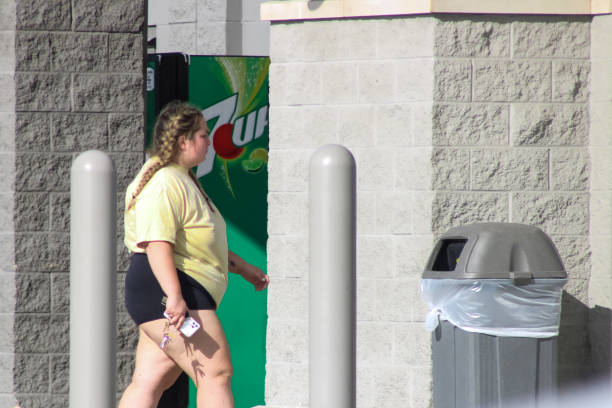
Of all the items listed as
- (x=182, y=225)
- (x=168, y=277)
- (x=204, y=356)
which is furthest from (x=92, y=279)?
(x=204, y=356)

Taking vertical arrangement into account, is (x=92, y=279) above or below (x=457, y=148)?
below

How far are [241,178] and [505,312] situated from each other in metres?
2.27

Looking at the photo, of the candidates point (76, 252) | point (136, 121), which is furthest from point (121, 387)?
point (76, 252)

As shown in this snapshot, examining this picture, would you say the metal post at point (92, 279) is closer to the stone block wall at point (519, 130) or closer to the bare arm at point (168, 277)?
the bare arm at point (168, 277)

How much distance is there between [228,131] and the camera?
231 inches

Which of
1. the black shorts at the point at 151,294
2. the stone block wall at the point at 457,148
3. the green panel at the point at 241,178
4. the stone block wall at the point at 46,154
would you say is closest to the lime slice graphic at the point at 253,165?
the green panel at the point at 241,178

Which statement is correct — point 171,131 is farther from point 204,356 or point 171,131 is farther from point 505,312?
point 505,312

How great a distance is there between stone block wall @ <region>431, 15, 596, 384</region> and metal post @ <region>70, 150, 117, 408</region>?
2.31 metres

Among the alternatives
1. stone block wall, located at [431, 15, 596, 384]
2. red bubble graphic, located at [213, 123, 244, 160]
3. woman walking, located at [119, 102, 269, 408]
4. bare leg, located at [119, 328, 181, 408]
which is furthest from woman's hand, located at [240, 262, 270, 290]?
red bubble graphic, located at [213, 123, 244, 160]

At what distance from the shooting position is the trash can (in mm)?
4180

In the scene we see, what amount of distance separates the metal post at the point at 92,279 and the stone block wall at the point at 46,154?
206 centimetres

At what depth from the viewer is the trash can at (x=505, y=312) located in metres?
4.18

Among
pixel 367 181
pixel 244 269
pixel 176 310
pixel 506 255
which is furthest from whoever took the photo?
pixel 367 181

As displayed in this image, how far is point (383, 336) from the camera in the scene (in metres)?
5.20
